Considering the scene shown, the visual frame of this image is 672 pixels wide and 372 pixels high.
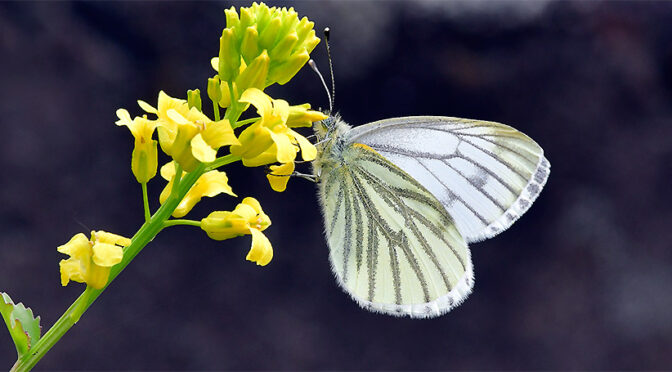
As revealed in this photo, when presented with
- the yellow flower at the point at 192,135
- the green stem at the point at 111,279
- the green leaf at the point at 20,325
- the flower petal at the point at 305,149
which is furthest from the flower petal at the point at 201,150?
the green leaf at the point at 20,325

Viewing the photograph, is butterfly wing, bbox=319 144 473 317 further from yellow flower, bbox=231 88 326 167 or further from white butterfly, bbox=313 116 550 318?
yellow flower, bbox=231 88 326 167

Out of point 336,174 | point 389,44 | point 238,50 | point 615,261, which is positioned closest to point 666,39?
point 615,261

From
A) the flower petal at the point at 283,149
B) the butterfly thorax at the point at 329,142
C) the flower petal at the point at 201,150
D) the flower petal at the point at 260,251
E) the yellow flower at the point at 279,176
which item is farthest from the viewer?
the butterfly thorax at the point at 329,142

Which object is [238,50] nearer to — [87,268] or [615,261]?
[87,268]

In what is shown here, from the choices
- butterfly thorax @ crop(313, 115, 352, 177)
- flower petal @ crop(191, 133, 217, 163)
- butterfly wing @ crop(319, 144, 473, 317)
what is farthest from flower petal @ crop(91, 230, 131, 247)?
butterfly wing @ crop(319, 144, 473, 317)

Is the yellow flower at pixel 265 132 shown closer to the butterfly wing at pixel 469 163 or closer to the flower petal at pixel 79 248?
the flower petal at pixel 79 248

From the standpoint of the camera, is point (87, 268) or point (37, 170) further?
point (37, 170)
